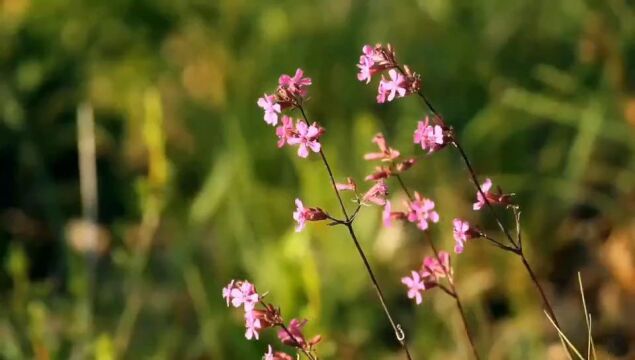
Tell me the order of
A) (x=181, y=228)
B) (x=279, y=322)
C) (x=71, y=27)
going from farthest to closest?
(x=71, y=27), (x=181, y=228), (x=279, y=322)

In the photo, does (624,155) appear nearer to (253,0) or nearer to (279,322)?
(253,0)

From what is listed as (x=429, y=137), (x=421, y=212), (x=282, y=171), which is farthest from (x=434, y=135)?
(x=282, y=171)

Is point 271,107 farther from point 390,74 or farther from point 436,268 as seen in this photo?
point 436,268

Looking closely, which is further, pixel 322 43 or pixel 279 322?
pixel 322 43

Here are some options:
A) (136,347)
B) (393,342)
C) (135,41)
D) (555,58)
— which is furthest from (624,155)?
(135,41)

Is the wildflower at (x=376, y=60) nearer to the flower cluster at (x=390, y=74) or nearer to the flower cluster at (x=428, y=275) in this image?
the flower cluster at (x=390, y=74)

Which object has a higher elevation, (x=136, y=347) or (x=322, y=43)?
(x=322, y=43)

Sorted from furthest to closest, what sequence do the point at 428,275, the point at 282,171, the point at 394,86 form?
the point at 282,171 → the point at 428,275 → the point at 394,86
